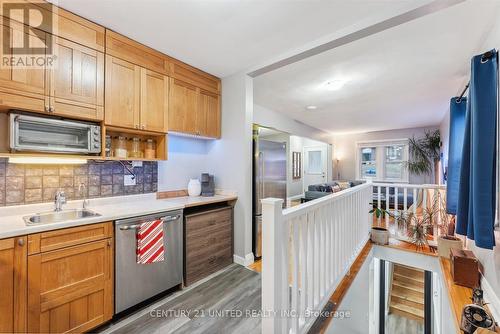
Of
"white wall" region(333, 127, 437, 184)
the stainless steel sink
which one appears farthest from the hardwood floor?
"white wall" region(333, 127, 437, 184)

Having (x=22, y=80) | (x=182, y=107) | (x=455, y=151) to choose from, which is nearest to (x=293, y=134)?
(x=455, y=151)

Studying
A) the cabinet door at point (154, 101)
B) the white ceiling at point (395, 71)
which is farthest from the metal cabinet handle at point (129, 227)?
the white ceiling at point (395, 71)

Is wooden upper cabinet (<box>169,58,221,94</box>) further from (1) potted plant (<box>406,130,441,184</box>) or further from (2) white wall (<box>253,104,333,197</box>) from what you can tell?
(1) potted plant (<box>406,130,441,184</box>)

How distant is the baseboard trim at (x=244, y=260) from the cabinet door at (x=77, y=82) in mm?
2180

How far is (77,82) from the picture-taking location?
1.82 metres

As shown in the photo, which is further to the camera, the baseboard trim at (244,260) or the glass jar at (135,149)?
the baseboard trim at (244,260)

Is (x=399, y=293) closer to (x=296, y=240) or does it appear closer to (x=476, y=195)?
(x=476, y=195)

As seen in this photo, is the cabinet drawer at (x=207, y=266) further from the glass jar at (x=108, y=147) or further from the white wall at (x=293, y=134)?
the white wall at (x=293, y=134)

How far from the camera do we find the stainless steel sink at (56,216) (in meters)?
1.70

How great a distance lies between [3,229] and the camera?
1322 mm

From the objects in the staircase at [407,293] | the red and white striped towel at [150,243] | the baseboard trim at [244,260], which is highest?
the red and white striped towel at [150,243]

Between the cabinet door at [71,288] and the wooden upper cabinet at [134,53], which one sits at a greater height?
the wooden upper cabinet at [134,53]

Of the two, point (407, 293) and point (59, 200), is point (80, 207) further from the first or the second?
point (407, 293)

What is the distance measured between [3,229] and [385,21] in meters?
3.07
